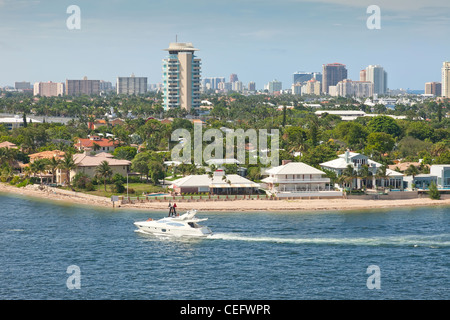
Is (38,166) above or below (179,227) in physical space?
above

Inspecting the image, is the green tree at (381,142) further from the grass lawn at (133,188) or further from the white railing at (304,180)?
the grass lawn at (133,188)

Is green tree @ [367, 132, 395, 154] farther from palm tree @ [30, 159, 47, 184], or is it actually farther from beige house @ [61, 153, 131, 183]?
palm tree @ [30, 159, 47, 184]

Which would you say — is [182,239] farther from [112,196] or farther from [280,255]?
[112,196]

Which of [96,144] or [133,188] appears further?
[96,144]

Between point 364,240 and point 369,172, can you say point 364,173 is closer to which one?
point 369,172

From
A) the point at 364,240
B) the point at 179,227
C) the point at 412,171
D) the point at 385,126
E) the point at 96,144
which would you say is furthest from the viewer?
the point at 385,126

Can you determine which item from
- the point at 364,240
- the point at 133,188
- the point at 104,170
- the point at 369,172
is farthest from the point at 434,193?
the point at 104,170

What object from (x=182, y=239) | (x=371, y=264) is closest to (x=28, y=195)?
(x=182, y=239)
